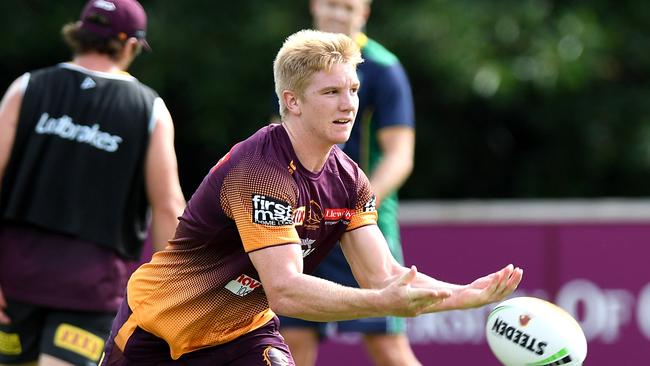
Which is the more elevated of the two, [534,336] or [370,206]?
[370,206]

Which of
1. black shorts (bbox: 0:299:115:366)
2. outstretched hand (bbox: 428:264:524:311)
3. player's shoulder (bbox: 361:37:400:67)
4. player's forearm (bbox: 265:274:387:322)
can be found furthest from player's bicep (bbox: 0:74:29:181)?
outstretched hand (bbox: 428:264:524:311)

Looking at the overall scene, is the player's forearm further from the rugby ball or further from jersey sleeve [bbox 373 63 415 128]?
jersey sleeve [bbox 373 63 415 128]

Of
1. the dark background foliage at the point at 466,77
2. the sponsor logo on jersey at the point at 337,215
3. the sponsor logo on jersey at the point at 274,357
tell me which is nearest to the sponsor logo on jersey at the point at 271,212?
the sponsor logo on jersey at the point at 337,215

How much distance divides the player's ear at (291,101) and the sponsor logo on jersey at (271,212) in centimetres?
35

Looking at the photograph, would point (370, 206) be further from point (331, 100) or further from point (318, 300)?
point (318, 300)

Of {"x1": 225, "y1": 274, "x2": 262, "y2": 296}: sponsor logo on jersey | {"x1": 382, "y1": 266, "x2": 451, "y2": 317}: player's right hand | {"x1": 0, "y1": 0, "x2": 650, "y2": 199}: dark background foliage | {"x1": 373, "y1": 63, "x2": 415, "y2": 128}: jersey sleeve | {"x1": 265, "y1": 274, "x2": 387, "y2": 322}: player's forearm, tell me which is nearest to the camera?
{"x1": 382, "y1": 266, "x2": 451, "y2": 317}: player's right hand

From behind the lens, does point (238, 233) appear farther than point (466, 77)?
No

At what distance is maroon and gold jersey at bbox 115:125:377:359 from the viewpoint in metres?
4.23

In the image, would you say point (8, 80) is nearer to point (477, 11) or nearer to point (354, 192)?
point (477, 11)

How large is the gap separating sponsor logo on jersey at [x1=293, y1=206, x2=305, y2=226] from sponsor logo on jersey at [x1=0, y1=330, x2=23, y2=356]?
1.85 metres

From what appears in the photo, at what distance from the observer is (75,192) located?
5484mm

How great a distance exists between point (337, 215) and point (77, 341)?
5.22 feet

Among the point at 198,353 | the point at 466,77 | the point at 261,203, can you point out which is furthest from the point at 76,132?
the point at 466,77

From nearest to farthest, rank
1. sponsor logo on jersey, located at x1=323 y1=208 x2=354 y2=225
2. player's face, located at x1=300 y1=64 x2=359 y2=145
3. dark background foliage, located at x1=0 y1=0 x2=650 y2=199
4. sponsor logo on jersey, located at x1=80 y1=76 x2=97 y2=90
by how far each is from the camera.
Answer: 1. player's face, located at x1=300 y1=64 x2=359 y2=145
2. sponsor logo on jersey, located at x1=323 y1=208 x2=354 y2=225
3. sponsor logo on jersey, located at x1=80 y1=76 x2=97 y2=90
4. dark background foliage, located at x1=0 y1=0 x2=650 y2=199
